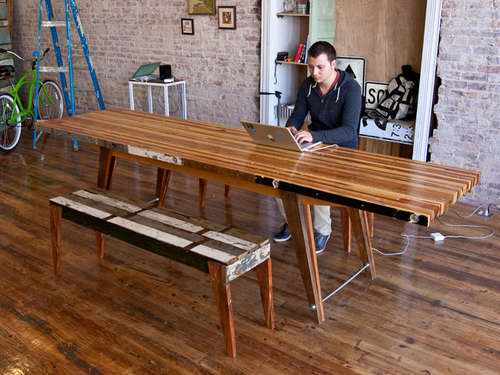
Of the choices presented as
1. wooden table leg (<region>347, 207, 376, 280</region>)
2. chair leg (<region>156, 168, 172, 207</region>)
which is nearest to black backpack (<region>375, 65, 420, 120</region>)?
wooden table leg (<region>347, 207, 376, 280</region>)

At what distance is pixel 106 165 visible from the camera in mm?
3516

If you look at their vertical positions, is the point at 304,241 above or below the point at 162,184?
above

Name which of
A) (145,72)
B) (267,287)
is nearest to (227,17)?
(145,72)

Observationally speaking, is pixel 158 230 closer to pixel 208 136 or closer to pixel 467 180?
pixel 208 136

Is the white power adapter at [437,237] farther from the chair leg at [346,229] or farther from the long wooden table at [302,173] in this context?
the long wooden table at [302,173]

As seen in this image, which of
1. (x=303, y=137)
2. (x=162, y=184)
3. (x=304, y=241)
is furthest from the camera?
(x=162, y=184)

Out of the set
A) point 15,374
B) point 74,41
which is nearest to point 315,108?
point 15,374

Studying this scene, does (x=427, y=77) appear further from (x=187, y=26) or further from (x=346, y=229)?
(x=187, y=26)

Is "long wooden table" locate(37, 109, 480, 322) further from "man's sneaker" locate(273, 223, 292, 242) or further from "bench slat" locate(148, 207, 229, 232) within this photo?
"man's sneaker" locate(273, 223, 292, 242)

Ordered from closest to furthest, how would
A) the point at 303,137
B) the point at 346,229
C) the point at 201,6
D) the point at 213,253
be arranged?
the point at 213,253 → the point at 303,137 → the point at 346,229 → the point at 201,6

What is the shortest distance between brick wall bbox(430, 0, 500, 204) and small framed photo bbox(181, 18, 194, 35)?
294cm

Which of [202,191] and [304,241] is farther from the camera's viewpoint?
[202,191]

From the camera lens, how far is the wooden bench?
7.75ft

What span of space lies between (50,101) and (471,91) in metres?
5.07
